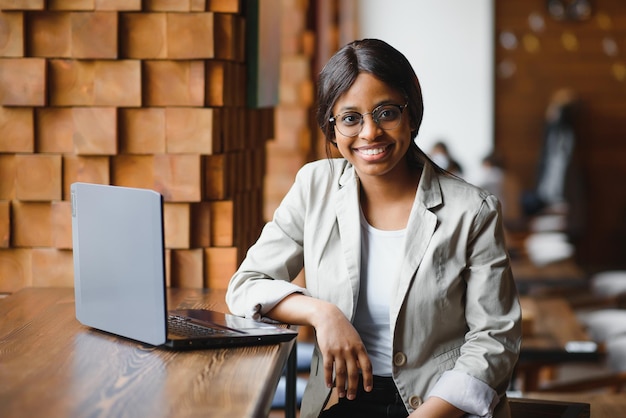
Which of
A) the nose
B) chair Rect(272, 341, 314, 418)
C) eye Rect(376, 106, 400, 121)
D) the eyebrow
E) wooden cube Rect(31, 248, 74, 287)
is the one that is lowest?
chair Rect(272, 341, 314, 418)

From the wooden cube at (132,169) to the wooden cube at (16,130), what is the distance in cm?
22

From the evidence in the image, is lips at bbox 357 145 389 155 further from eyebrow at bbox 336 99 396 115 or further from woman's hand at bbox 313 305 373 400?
woman's hand at bbox 313 305 373 400

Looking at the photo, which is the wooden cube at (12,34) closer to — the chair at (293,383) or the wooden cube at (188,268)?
the wooden cube at (188,268)

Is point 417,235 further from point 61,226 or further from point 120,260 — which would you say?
point 61,226

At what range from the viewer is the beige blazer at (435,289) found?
5.79 ft

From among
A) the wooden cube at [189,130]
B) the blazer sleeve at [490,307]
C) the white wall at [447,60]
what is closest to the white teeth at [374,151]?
the blazer sleeve at [490,307]

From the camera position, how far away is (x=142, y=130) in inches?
95.1

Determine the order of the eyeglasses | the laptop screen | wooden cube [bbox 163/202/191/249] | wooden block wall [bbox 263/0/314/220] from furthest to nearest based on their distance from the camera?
1. wooden block wall [bbox 263/0/314/220]
2. wooden cube [bbox 163/202/191/249]
3. the eyeglasses
4. the laptop screen

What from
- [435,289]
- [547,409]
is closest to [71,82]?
[435,289]

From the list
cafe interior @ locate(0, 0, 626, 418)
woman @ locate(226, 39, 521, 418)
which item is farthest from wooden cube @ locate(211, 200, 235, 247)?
woman @ locate(226, 39, 521, 418)

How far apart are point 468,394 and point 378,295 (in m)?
0.28

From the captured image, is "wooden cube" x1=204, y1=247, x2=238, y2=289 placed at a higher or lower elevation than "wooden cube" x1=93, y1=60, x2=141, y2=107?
lower

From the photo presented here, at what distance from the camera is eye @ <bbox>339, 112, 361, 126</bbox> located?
181 cm

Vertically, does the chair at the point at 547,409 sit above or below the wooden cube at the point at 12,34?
below
